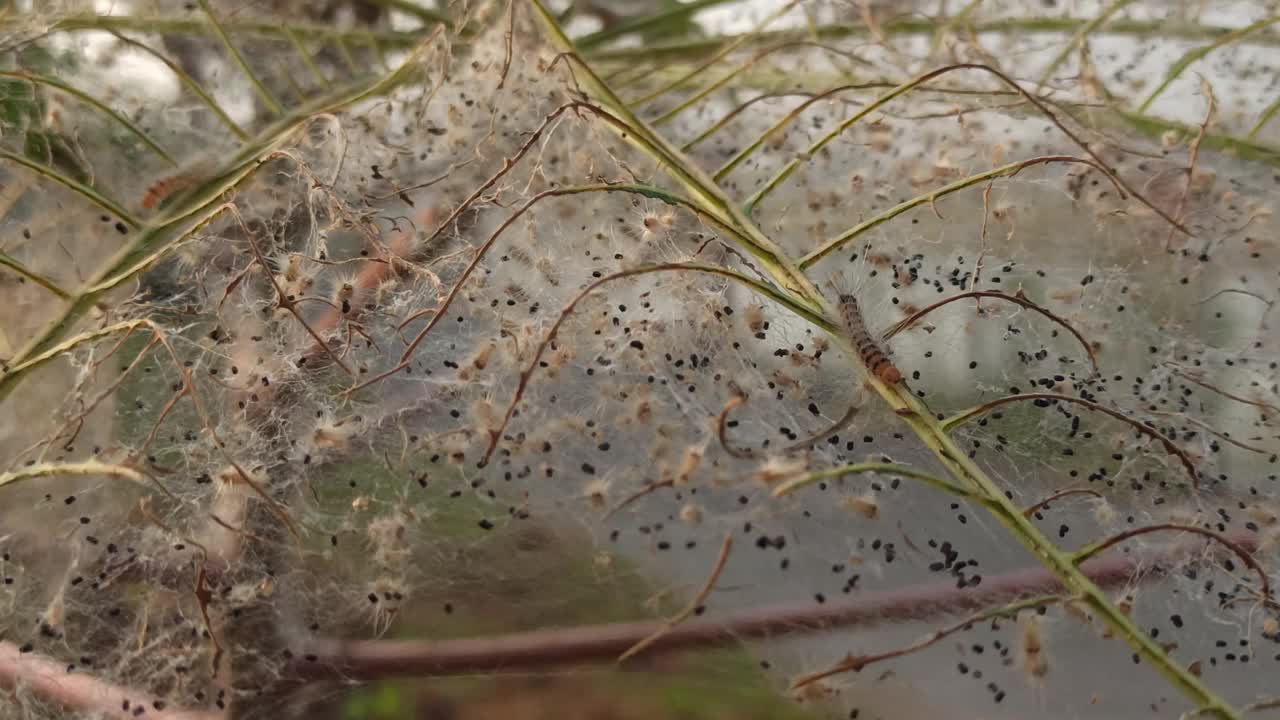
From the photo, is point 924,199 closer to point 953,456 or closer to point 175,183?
point 953,456

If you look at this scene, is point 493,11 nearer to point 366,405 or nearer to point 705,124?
point 705,124

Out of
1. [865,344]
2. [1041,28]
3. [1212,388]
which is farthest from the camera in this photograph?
[1041,28]

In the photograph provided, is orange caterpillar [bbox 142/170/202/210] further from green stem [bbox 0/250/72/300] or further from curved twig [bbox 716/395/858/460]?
curved twig [bbox 716/395/858/460]

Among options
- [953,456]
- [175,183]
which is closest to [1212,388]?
[953,456]

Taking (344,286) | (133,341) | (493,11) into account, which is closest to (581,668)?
(344,286)

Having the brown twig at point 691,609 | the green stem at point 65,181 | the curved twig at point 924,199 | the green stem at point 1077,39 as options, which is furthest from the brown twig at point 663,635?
the green stem at point 1077,39

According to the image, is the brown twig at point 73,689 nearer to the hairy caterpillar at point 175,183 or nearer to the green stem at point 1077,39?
the hairy caterpillar at point 175,183
